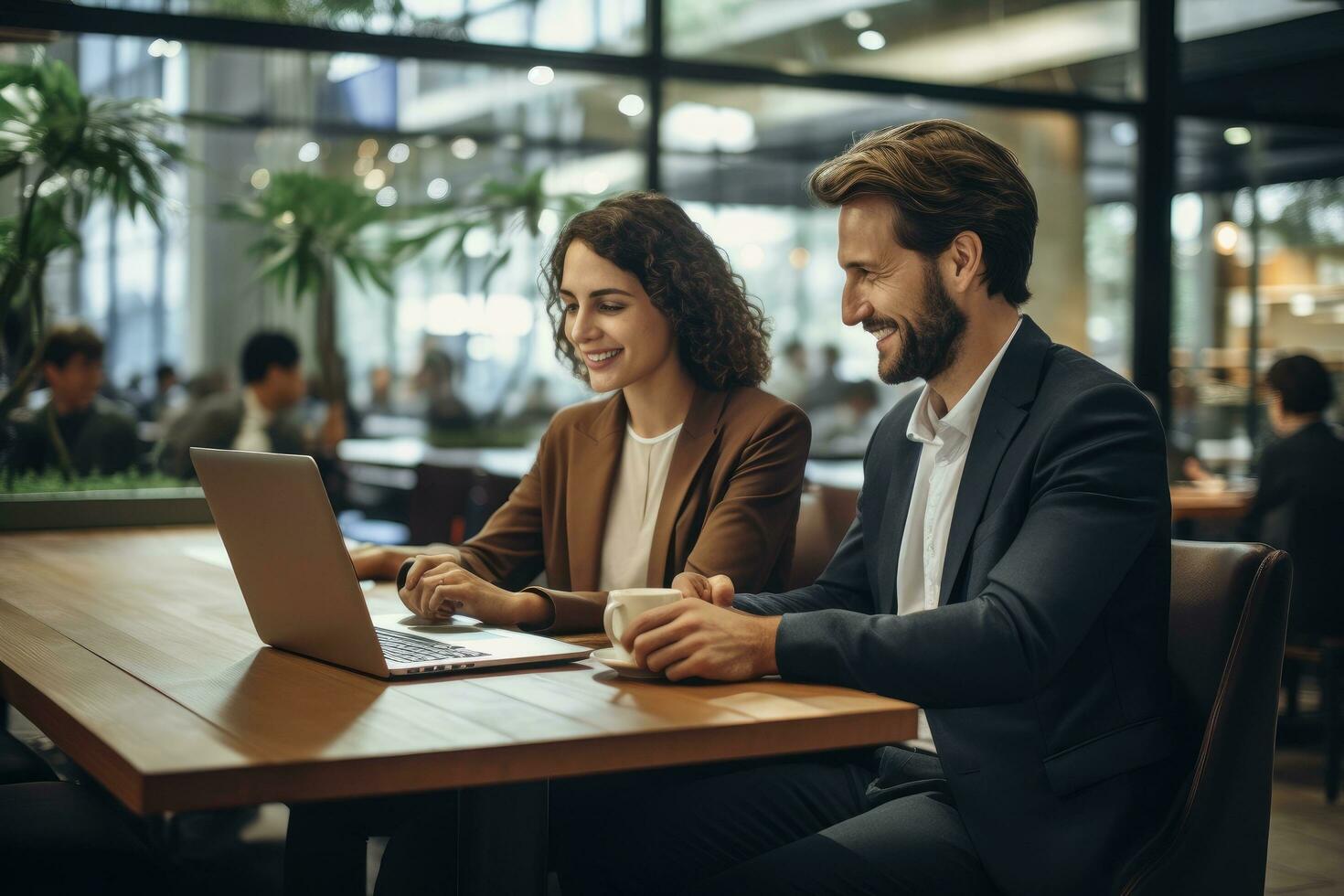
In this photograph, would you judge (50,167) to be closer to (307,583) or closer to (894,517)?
(307,583)

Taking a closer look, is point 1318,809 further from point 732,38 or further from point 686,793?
point 732,38

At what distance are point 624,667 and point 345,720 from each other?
0.36 metres

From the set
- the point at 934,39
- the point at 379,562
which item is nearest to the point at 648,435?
the point at 379,562

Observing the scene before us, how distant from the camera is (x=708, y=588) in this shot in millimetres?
1778

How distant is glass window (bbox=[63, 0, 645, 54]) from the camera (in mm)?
4598

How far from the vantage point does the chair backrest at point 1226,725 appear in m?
1.56

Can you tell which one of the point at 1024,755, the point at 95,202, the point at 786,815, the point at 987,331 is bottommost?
the point at 786,815

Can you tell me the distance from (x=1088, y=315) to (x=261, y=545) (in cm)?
540

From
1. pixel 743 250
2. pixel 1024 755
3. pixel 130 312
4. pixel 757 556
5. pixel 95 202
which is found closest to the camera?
pixel 1024 755

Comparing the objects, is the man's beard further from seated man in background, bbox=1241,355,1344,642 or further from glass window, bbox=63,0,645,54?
glass window, bbox=63,0,645,54

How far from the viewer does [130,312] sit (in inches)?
210

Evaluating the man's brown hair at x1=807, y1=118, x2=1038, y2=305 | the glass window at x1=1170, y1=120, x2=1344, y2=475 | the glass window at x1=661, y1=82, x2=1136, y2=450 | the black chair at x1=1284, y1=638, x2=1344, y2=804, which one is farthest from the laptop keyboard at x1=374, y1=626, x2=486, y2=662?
the glass window at x1=1170, y1=120, x2=1344, y2=475

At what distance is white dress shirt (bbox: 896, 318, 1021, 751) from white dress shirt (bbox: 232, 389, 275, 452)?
3.35 m

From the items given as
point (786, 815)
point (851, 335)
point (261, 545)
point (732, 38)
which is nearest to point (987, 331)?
point (786, 815)
